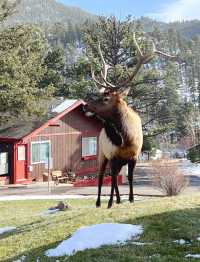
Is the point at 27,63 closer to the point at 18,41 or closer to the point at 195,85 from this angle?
the point at 18,41

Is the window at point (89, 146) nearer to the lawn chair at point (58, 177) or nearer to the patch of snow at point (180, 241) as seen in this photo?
the lawn chair at point (58, 177)

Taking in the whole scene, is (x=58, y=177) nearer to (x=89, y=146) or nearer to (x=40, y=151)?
(x=40, y=151)

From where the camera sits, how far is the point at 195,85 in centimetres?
13375

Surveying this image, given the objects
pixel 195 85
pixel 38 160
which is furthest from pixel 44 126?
pixel 195 85

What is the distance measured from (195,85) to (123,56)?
3574 inches

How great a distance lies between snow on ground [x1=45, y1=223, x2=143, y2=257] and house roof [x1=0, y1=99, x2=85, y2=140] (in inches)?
893

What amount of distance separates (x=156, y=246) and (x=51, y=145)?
26.4 metres

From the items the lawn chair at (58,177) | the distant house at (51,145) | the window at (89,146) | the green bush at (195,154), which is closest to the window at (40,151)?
the distant house at (51,145)

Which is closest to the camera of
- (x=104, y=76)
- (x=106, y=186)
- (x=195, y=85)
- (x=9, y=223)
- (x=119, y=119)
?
(x=119, y=119)

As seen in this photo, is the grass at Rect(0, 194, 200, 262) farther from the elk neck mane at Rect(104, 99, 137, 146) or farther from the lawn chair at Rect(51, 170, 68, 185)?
the lawn chair at Rect(51, 170, 68, 185)

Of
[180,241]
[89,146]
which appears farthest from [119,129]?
[89,146]

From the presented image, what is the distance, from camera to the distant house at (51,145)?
30266 mm

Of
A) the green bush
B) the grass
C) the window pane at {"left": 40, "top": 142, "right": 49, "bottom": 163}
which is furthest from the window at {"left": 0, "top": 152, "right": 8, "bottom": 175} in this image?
the grass

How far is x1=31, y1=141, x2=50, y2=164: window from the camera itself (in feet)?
103
